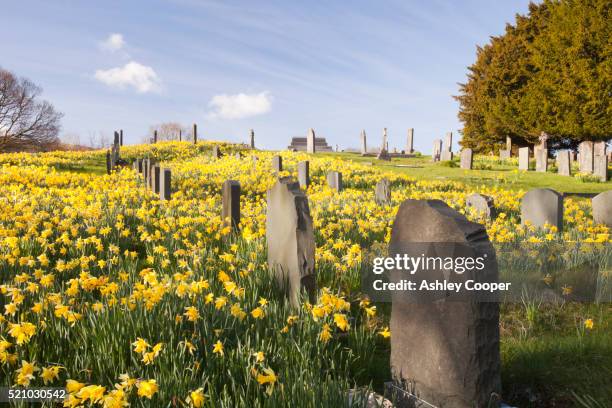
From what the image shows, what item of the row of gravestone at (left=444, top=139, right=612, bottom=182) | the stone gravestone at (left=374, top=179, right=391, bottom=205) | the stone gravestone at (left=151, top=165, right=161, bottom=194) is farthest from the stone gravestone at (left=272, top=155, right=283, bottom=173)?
the row of gravestone at (left=444, top=139, right=612, bottom=182)

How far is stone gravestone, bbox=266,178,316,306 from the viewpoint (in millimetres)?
4742

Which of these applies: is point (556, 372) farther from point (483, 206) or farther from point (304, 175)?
point (304, 175)

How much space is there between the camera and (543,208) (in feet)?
29.9

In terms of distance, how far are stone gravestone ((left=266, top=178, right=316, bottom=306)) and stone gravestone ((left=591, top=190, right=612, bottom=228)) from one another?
7.56m

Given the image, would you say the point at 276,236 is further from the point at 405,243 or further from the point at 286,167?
the point at 286,167

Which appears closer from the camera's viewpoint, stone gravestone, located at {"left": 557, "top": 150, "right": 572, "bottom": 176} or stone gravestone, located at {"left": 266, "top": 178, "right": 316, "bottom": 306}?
stone gravestone, located at {"left": 266, "top": 178, "right": 316, "bottom": 306}

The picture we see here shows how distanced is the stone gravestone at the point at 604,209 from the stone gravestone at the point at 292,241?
297 inches

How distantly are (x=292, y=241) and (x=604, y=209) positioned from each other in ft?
25.9

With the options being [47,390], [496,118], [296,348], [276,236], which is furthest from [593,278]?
[496,118]

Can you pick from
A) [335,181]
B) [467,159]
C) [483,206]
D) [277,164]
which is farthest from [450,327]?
[467,159]

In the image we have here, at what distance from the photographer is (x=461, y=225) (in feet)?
10.3

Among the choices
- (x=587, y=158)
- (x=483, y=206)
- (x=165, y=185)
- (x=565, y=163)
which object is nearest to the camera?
(x=483, y=206)

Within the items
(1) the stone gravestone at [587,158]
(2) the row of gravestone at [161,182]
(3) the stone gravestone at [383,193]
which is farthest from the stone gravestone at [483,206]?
(1) the stone gravestone at [587,158]

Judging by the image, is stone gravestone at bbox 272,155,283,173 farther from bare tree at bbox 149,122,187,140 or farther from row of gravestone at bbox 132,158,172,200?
bare tree at bbox 149,122,187,140
